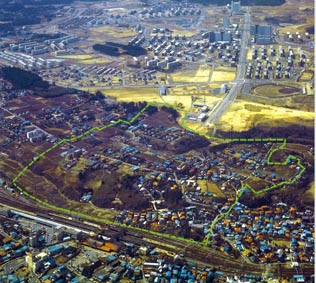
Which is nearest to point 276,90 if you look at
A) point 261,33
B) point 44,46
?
point 261,33

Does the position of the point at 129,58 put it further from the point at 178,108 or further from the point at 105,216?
the point at 105,216

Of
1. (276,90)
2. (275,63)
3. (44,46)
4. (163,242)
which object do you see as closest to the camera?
(163,242)

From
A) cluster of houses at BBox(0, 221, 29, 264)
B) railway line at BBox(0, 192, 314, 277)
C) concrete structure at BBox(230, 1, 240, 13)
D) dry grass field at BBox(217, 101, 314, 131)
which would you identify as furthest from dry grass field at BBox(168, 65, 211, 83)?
cluster of houses at BBox(0, 221, 29, 264)

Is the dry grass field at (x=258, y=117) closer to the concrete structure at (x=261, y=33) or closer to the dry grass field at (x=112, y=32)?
the concrete structure at (x=261, y=33)

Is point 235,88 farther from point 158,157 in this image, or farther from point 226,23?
point 226,23

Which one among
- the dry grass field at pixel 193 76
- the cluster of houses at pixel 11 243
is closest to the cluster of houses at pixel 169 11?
the dry grass field at pixel 193 76
